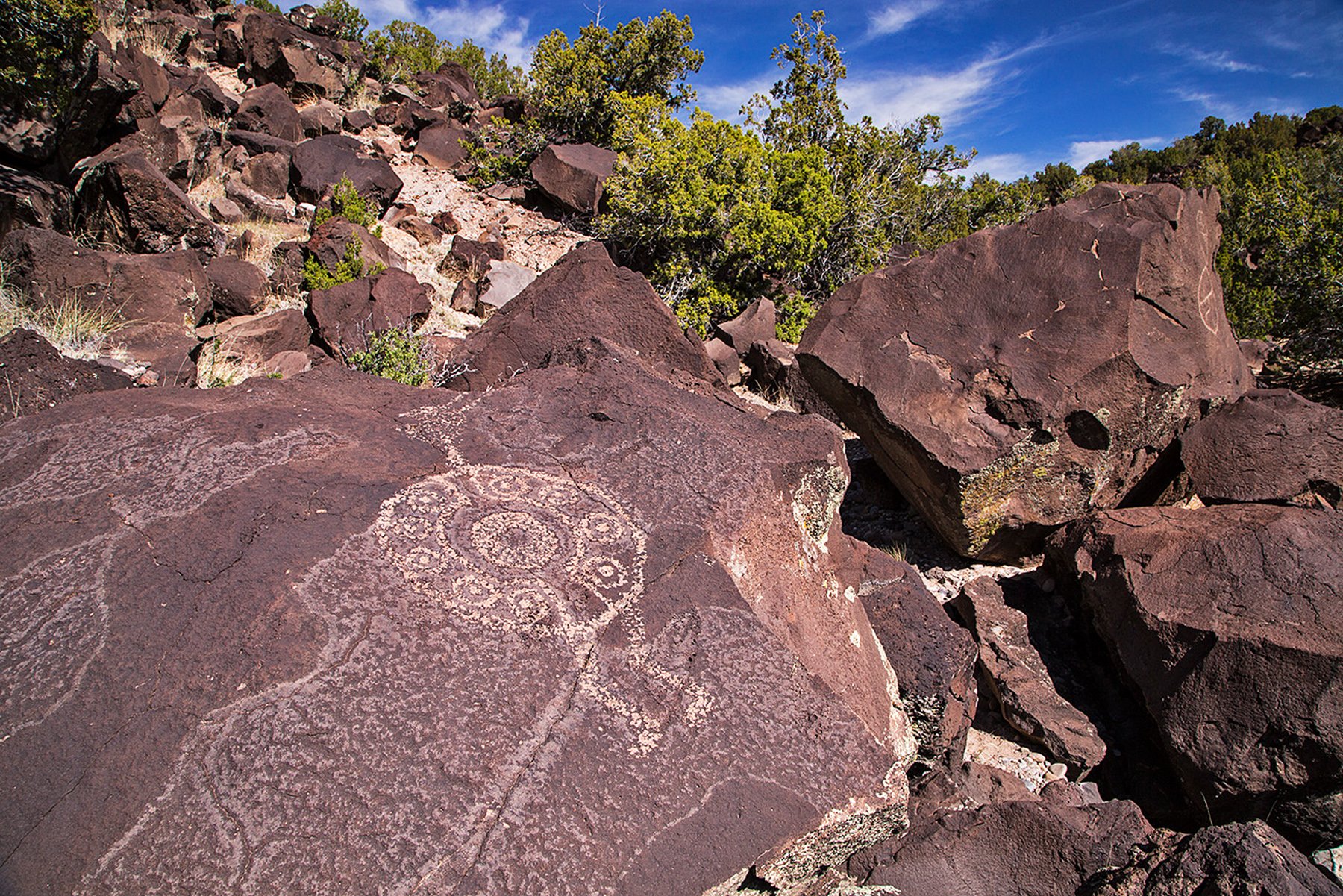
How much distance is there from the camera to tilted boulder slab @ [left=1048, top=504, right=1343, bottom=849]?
2521 mm

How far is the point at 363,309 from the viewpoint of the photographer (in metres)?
6.22

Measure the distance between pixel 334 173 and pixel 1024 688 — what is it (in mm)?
9439

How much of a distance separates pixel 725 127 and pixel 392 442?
7.54 meters

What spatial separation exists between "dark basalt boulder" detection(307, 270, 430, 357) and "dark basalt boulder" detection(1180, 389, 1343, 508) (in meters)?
5.29

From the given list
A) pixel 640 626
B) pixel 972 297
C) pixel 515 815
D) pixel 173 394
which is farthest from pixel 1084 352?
pixel 173 394

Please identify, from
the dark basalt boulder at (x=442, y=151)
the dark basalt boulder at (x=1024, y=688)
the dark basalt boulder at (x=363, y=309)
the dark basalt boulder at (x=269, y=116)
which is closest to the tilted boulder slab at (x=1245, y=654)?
the dark basalt boulder at (x=1024, y=688)

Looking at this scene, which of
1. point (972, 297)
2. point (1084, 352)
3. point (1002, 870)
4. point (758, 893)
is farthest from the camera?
point (972, 297)

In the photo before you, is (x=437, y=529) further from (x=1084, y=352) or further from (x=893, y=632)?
(x=1084, y=352)

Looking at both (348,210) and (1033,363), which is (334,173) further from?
(1033,363)

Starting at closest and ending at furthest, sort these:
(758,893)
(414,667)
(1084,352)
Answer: (414,667) → (758,893) → (1084,352)

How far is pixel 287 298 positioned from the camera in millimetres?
6980

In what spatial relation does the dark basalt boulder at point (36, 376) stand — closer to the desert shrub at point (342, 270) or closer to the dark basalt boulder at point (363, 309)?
the dark basalt boulder at point (363, 309)

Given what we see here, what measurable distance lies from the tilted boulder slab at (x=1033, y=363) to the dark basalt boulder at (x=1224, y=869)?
215cm

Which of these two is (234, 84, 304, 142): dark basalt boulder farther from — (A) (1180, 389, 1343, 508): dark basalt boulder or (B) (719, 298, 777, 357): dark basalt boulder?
(A) (1180, 389, 1343, 508): dark basalt boulder
